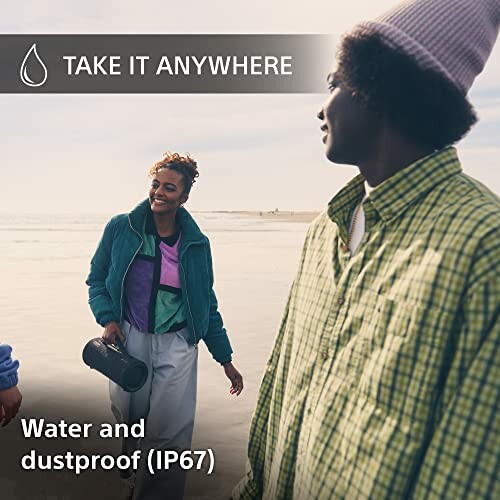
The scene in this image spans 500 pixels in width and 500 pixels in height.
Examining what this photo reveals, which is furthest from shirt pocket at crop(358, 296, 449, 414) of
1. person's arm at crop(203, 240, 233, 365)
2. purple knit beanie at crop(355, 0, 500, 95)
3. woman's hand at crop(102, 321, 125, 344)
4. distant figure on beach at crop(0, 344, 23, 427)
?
person's arm at crop(203, 240, 233, 365)

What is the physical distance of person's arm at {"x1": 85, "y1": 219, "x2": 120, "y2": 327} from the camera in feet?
10.9

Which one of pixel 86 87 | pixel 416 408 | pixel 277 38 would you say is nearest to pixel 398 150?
pixel 416 408

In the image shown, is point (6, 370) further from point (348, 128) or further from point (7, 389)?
point (348, 128)

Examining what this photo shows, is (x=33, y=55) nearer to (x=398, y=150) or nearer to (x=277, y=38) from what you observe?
(x=277, y=38)

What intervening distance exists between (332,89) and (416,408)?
710 mm

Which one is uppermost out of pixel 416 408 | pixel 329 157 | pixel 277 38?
pixel 277 38

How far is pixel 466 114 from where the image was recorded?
4.26ft

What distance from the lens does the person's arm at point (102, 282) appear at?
331cm

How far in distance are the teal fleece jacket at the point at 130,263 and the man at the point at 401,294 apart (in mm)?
1834

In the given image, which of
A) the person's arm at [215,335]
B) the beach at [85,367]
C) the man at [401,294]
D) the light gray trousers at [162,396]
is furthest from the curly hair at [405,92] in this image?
the beach at [85,367]

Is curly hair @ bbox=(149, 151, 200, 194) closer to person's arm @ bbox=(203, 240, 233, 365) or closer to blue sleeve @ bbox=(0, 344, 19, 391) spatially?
person's arm @ bbox=(203, 240, 233, 365)

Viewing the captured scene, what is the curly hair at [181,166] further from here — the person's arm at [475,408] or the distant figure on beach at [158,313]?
the person's arm at [475,408]

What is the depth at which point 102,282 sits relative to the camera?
136 inches

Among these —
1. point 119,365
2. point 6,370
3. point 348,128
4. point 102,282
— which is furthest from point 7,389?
point 348,128
